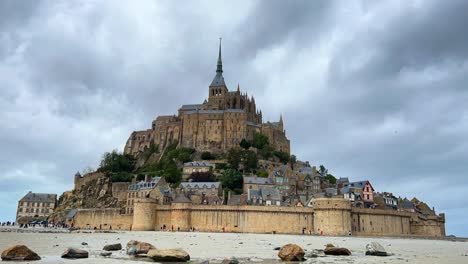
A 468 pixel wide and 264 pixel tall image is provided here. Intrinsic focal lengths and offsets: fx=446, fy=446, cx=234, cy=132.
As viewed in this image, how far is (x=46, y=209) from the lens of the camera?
9888 centimetres

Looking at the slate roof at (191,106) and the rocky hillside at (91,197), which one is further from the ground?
the slate roof at (191,106)

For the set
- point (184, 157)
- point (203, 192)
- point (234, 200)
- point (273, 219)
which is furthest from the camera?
point (184, 157)

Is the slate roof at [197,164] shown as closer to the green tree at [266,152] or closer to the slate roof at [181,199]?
the green tree at [266,152]

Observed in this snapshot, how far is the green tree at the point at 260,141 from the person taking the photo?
9456cm

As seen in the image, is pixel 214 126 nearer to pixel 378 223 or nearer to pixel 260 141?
pixel 260 141

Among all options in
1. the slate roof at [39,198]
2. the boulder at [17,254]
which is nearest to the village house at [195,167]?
the slate roof at [39,198]

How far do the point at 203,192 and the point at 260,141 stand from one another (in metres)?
27.4

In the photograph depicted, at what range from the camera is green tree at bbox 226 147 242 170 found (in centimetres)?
8481

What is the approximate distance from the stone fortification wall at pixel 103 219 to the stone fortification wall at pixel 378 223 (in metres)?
31.7

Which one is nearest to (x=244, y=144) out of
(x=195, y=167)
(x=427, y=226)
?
(x=195, y=167)

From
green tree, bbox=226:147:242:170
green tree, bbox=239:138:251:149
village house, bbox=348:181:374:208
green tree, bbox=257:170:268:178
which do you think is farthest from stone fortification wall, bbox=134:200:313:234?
green tree, bbox=239:138:251:149

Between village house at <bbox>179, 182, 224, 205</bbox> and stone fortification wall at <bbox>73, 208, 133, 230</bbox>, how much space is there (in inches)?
390

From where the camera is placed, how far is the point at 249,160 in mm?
85000

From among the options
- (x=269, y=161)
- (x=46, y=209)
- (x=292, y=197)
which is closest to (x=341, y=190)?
(x=292, y=197)
